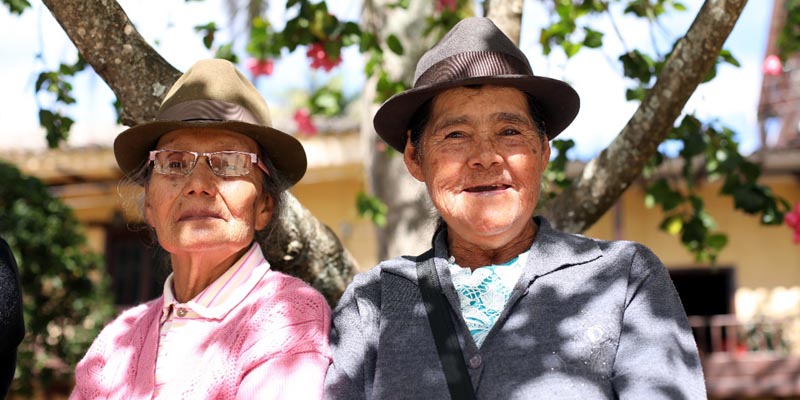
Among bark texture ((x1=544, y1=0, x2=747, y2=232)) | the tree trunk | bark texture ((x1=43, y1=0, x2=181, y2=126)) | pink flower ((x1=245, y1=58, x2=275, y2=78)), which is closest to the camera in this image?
bark texture ((x1=43, y1=0, x2=181, y2=126))

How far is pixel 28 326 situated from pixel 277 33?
11.9ft

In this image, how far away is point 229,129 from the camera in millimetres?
2545

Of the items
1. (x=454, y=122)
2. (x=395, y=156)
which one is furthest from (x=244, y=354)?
(x=395, y=156)

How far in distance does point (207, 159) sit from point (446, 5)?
2337 millimetres

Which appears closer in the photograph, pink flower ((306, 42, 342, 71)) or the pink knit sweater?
the pink knit sweater

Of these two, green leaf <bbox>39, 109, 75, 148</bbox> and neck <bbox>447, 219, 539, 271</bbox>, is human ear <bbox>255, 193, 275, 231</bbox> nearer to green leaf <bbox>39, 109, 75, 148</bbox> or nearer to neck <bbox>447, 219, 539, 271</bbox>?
neck <bbox>447, 219, 539, 271</bbox>

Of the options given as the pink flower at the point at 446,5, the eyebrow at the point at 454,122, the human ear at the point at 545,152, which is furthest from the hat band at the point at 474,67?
the pink flower at the point at 446,5

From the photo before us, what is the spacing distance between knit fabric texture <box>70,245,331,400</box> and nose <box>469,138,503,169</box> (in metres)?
0.62

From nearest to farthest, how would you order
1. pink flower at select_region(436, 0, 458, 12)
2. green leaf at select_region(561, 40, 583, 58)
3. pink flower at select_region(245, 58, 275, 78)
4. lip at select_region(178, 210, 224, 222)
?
lip at select_region(178, 210, 224, 222)
green leaf at select_region(561, 40, 583, 58)
pink flower at select_region(436, 0, 458, 12)
pink flower at select_region(245, 58, 275, 78)

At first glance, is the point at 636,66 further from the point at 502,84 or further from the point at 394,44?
the point at 502,84

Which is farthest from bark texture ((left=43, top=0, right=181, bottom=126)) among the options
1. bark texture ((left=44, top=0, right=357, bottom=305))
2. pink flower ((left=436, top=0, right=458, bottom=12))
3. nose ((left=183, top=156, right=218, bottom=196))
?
pink flower ((left=436, top=0, right=458, bottom=12))

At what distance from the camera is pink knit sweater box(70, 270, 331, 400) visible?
2.29 m

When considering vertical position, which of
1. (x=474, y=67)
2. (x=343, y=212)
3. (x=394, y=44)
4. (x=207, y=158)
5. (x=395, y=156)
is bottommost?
(x=343, y=212)

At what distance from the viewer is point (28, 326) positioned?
666 centimetres
